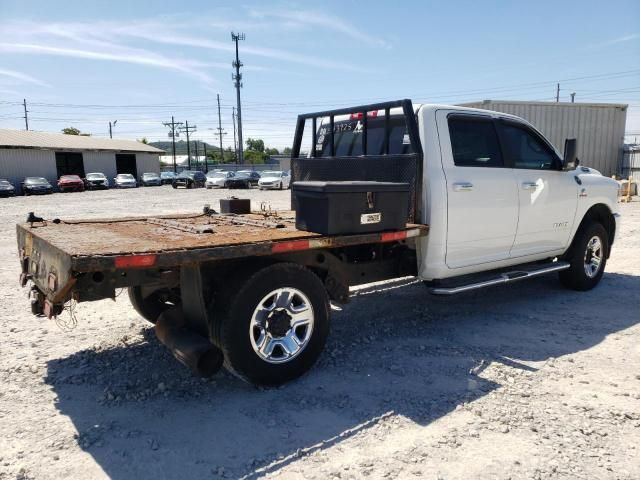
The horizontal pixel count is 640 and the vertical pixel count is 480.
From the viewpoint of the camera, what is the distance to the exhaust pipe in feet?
11.1

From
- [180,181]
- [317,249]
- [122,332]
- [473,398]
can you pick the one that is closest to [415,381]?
[473,398]

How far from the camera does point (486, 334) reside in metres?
5.07

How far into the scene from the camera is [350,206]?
396cm

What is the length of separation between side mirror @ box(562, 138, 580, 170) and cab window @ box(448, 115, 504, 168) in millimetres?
847

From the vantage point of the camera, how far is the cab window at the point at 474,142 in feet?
16.6

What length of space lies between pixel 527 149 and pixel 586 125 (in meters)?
19.5

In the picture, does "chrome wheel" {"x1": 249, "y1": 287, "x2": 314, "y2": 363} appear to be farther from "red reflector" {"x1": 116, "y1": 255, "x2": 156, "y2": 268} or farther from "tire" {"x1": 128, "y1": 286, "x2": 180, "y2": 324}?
"tire" {"x1": 128, "y1": 286, "x2": 180, "y2": 324}

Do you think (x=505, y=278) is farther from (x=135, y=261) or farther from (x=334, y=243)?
(x=135, y=261)

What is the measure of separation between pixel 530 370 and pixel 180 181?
130 feet

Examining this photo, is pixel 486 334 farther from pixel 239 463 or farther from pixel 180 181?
pixel 180 181

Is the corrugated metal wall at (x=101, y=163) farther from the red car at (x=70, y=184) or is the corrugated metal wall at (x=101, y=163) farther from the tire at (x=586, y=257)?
the tire at (x=586, y=257)

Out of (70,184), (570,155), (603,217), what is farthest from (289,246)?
(70,184)

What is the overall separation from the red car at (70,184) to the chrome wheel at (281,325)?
4017 centimetres

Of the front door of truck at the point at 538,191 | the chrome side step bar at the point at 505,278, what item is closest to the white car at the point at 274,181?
the front door of truck at the point at 538,191
